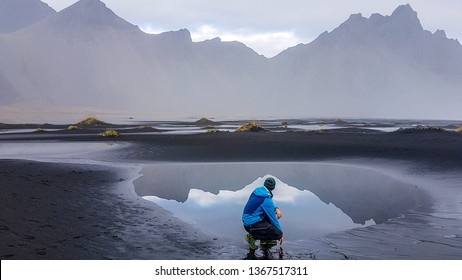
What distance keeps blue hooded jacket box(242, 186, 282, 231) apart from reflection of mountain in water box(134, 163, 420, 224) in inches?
147

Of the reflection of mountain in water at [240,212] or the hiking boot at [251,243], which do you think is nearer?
the hiking boot at [251,243]

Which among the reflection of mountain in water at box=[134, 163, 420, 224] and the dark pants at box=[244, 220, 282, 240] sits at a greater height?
the dark pants at box=[244, 220, 282, 240]

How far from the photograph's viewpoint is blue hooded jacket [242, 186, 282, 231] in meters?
8.10

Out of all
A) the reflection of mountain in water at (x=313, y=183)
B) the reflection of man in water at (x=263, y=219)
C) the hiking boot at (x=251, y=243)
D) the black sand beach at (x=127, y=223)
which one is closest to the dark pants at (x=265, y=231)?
the reflection of man in water at (x=263, y=219)

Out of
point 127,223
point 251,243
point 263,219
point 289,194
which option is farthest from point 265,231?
point 289,194

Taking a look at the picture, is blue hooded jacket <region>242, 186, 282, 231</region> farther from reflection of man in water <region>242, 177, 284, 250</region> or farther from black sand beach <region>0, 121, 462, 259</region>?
black sand beach <region>0, 121, 462, 259</region>

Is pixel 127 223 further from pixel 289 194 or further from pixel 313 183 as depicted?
pixel 313 183

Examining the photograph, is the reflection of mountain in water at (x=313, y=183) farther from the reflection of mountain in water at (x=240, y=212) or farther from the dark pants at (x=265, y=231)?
the dark pants at (x=265, y=231)

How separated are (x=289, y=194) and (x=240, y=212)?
11.2ft

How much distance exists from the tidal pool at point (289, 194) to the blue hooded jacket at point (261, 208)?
52.7 inches

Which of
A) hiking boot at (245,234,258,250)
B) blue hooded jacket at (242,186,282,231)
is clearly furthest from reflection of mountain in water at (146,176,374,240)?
blue hooded jacket at (242,186,282,231)

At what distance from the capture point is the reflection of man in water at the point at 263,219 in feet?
26.6
